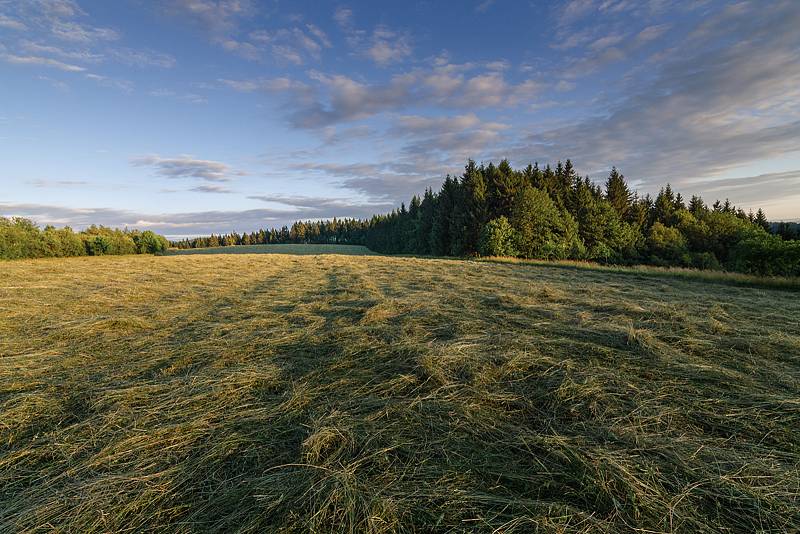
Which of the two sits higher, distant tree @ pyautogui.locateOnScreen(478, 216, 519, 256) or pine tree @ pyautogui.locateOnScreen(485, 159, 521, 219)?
pine tree @ pyautogui.locateOnScreen(485, 159, 521, 219)

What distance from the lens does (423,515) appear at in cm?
174

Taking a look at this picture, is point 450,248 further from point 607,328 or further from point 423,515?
point 423,515

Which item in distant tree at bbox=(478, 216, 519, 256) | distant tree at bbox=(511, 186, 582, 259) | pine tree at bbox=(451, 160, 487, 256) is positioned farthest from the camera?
pine tree at bbox=(451, 160, 487, 256)

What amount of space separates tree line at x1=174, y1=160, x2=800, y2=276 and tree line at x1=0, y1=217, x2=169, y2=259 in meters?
44.5

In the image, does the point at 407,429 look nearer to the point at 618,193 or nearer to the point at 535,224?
the point at 535,224

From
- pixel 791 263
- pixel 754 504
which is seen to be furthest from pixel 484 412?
pixel 791 263

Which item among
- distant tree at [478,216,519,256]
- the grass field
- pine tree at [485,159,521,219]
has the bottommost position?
the grass field

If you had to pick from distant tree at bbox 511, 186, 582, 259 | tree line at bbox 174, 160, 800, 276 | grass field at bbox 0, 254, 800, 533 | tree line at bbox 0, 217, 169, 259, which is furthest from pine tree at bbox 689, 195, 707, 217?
tree line at bbox 0, 217, 169, 259

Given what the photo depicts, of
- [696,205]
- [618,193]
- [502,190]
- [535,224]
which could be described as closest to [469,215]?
[502,190]

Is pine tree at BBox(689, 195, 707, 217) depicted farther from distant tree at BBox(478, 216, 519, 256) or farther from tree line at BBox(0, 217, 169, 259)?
tree line at BBox(0, 217, 169, 259)

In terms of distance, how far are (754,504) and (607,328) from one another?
3438 millimetres

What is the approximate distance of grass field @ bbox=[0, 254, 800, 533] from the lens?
1763 millimetres

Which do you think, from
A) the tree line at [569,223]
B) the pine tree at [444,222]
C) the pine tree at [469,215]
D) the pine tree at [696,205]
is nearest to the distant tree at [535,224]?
the tree line at [569,223]

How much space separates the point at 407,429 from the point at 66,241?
55708mm
